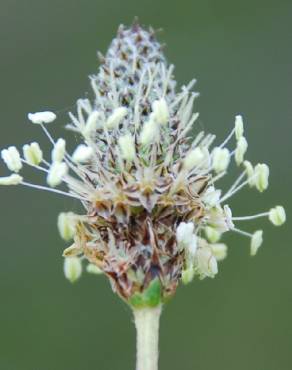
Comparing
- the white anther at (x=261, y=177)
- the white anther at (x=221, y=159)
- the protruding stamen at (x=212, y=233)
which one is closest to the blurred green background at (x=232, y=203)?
the protruding stamen at (x=212, y=233)

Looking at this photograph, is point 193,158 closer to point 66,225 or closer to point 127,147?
point 127,147

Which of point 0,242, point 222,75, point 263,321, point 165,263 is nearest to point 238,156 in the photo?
point 165,263

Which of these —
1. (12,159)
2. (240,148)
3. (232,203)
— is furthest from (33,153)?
(232,203)

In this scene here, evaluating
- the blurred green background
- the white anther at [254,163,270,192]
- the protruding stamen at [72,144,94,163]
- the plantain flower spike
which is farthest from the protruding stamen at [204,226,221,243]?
the blurred green background

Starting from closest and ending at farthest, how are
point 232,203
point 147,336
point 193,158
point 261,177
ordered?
point 147,336 → point 193,158 → point 261,177 → point 232,203

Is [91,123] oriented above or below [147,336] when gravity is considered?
above

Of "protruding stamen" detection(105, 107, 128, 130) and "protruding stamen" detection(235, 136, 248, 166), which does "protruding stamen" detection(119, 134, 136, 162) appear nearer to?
"protruding stamen" detection(105, 107, 128, 130)
